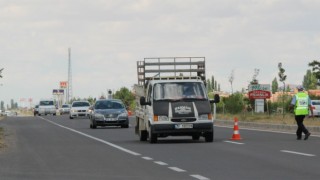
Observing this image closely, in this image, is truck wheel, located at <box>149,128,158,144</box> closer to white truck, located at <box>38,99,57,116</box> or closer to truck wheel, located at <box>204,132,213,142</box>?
truck wheel, located at <box>204,132,213,142</box>

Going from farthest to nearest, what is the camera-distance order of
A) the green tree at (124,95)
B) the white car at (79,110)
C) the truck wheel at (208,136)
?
the green tree at (124,95), the white car at (79,110), the truck wheel at (208,136)

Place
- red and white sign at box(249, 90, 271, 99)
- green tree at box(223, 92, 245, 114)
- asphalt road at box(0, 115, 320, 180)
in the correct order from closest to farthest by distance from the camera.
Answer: asphalt road at box(0, 115, 320, 180)
red and white sign at box(249, 90, 271, 99)
green tree at box(223, 92, 245, 114)

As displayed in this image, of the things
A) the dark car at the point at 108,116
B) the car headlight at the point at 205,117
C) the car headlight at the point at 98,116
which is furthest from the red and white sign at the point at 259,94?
the car headlight at the point at 205,117

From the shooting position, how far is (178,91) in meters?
27.5

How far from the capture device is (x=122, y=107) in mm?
44594

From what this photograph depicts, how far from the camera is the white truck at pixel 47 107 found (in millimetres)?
99188

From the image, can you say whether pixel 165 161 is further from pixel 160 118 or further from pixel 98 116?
pixel 98 116

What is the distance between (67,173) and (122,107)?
28.8 metres

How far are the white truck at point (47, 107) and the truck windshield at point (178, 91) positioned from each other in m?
72.4

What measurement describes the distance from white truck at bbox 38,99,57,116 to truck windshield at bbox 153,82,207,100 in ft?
238

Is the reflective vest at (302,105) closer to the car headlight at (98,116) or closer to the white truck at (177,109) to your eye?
the white truck at (177,109)

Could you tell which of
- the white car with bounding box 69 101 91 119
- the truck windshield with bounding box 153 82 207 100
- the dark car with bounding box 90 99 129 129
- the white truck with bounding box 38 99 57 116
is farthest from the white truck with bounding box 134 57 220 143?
the white truck with bounding box 38 99 57 116

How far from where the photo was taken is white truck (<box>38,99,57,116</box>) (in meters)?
99.2

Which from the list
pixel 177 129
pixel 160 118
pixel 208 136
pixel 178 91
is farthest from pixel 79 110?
pixel 177 129
